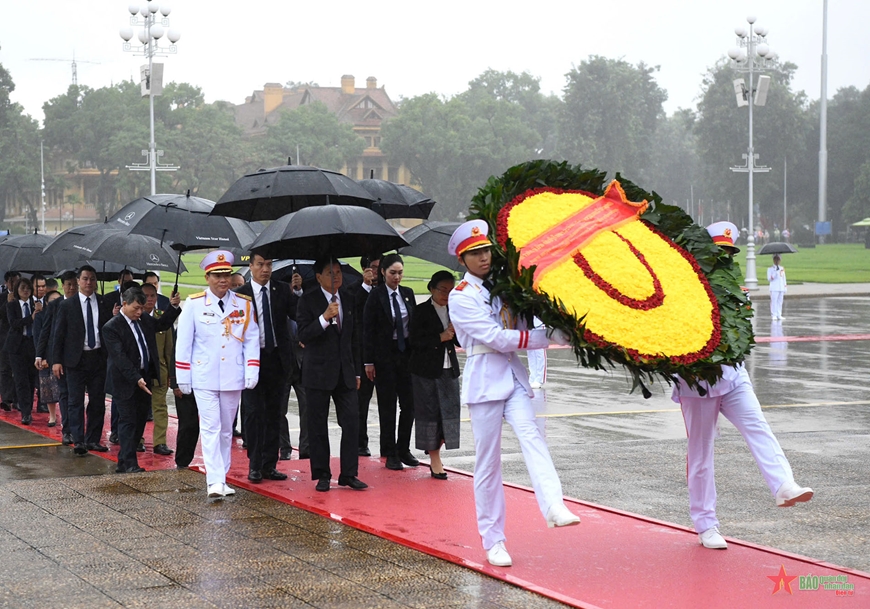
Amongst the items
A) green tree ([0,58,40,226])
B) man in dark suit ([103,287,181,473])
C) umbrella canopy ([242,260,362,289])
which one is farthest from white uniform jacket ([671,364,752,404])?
green tree ([0,58,40,226])

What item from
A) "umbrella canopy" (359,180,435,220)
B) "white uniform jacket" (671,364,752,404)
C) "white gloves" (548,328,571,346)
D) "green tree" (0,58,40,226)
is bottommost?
"white uniform jacket" (671,364,752,404)

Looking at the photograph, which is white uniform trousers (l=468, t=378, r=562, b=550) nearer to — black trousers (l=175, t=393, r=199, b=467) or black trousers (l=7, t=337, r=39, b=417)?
black trousers (l=175, t=393, r=199, b=467)

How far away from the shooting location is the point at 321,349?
8.73m

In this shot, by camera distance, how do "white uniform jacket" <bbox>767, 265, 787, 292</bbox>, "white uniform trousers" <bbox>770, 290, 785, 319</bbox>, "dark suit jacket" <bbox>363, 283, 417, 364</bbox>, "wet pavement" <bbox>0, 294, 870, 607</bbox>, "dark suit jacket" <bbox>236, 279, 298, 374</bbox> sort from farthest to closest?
"white uniform trousers" <bbox>770, 290, 785, 319</bbox>
"white uniform jacket" <bbox>767, 265, 787, 292</bbox>
"dark suit jacket" <bbox>363, 283, 417, 364</bbox>
"dark suit jacket" <bbox>236, 279, 298, 374</bbox>
"wet pavement" <bbox>0, 294, 870, 607</bbox>

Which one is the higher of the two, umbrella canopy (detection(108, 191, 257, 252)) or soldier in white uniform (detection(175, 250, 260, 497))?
umbrella canopy (detection(108, 191, 257, 252))

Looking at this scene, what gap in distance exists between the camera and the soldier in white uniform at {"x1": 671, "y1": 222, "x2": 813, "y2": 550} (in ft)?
21.1

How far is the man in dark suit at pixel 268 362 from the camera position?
916cm

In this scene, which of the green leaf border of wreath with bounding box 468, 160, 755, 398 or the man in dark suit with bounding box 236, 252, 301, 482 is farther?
the man in dark suit with bounding box 236, 252, 301, 482

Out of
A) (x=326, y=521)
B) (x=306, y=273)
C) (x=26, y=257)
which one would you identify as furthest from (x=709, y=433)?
(x=26, y=257)

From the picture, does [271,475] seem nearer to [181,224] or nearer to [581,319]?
[181,224]

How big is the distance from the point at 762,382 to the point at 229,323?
974 centimetres

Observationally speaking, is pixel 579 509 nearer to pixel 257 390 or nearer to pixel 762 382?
pixel 257 390

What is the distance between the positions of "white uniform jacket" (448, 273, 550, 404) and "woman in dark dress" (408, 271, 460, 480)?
2.46m

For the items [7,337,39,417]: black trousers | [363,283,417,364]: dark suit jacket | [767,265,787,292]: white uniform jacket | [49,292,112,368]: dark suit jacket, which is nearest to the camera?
[363,283,417,364]: dark suit jacket
